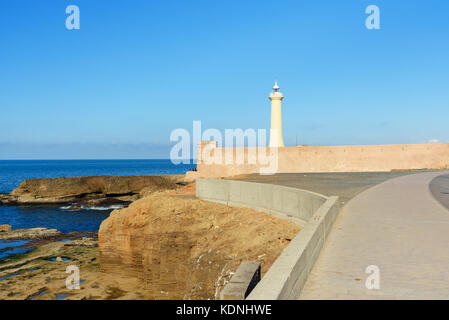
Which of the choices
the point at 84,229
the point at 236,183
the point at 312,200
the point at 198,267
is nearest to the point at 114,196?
the point at 84,229

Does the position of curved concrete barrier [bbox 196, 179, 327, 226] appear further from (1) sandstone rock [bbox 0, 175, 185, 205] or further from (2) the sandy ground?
(1) sandstone rock [bbox 0, 175, 185, 205]

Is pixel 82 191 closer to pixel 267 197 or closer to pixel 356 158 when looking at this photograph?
pixel 356 158

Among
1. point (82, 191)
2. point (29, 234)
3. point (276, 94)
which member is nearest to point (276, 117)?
point (276, 94)

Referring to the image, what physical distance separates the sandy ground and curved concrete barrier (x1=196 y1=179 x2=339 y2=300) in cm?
55

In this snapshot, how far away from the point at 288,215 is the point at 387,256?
27.1 ft

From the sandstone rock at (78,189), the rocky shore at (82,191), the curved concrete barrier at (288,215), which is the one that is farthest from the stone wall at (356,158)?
the curved concrete barrier at (288,215)

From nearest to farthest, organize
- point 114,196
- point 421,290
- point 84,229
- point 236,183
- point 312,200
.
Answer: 1. point 421,290
2. point 312,200
3. point 236,183
4. point 84,229
5. point 114,196

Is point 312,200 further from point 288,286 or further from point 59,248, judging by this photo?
point 59,248

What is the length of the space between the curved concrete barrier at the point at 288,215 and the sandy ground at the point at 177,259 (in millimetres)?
547

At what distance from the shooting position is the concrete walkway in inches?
180

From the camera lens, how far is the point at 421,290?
457 centimetres

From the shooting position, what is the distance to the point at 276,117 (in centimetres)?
4831
